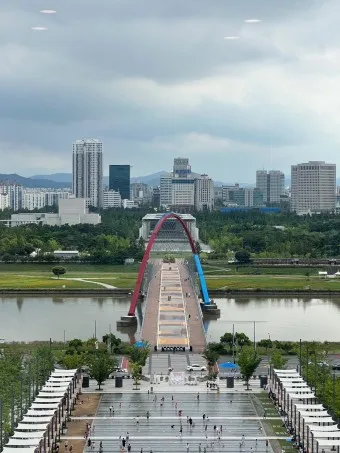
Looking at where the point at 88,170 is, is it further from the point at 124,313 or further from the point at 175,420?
the point at 175,420

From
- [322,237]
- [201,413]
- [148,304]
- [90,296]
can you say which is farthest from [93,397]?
[322,237]

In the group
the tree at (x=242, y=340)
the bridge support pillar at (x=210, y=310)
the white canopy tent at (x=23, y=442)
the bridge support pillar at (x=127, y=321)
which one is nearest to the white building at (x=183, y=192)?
the bridge support pillar at (x=210, y=310)

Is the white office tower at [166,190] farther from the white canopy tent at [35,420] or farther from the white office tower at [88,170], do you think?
the white canopy tent at [35,420]

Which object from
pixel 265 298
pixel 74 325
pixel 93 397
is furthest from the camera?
pixel 265 298

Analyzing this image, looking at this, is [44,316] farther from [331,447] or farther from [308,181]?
[308,181]

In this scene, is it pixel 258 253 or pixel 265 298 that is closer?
pixel 265 298

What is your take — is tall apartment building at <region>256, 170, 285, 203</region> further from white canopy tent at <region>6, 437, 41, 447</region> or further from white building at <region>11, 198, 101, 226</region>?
white canopy tent at <region>6, 437, 41, 447</region>

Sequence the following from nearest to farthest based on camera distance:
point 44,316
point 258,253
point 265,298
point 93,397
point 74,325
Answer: point 93,397 < point 74,325 < point 44,316 < point 265,298 < point 258,253

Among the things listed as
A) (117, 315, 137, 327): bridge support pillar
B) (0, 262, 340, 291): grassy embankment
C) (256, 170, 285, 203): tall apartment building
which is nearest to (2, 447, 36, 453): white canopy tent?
(117, 315, 137, 327): bridge support pillar
